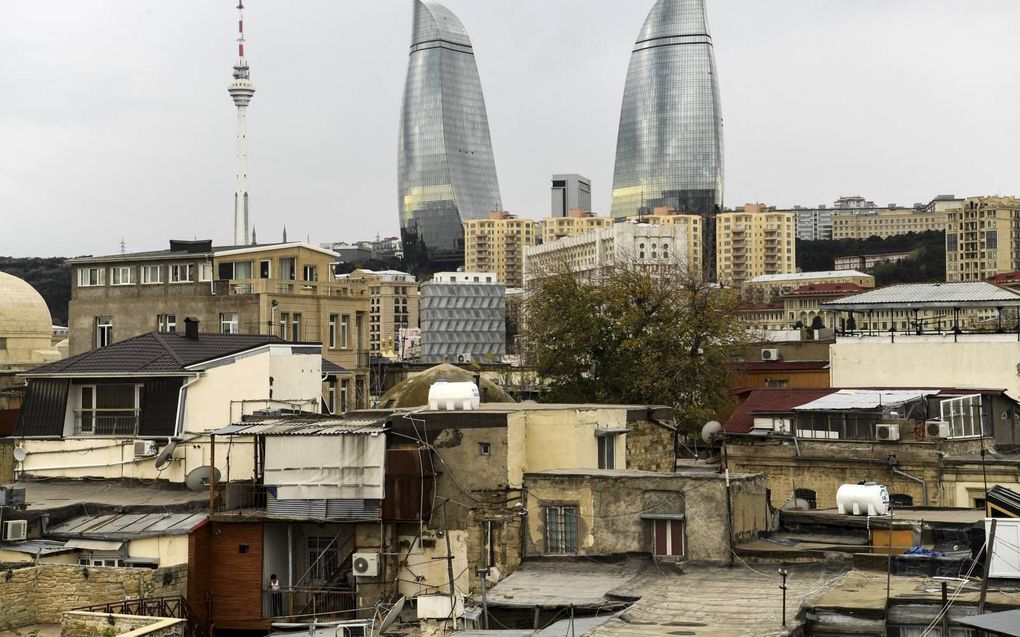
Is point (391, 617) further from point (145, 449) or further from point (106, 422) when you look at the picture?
point (106, 422)

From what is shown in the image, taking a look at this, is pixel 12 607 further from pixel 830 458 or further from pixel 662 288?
pixel 662 288

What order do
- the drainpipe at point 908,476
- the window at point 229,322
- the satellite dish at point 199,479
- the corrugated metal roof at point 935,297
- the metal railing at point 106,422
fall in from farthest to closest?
the window at point 229,322, the corrugated metal roof at point 935,297, the drainpipe at point 908,476, the metal railing at point 106,422, the satellite dish at point 199,479

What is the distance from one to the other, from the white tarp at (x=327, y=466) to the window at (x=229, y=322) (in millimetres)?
24145

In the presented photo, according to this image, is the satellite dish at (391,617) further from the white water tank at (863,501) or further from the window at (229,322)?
the window at (229,322)

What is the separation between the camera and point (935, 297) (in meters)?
41.9

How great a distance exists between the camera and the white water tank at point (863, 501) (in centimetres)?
2386

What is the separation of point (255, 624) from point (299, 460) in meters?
3.02

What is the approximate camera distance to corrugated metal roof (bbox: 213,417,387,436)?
2472 centimetres

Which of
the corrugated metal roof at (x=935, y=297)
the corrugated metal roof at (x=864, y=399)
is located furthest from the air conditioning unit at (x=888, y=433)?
the corrugated metal roof at (x=935, y=297)

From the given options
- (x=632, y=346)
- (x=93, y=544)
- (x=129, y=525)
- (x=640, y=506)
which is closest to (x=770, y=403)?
(x=632, y=346)

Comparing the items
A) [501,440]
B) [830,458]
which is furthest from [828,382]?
[501,440]

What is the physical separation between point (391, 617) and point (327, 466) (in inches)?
121

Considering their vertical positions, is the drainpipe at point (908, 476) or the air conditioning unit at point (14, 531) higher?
the drainpipe at point (908, 476)

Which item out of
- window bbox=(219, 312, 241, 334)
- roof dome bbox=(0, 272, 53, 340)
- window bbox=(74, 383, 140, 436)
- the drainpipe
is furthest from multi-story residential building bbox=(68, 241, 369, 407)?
the drainpipe
